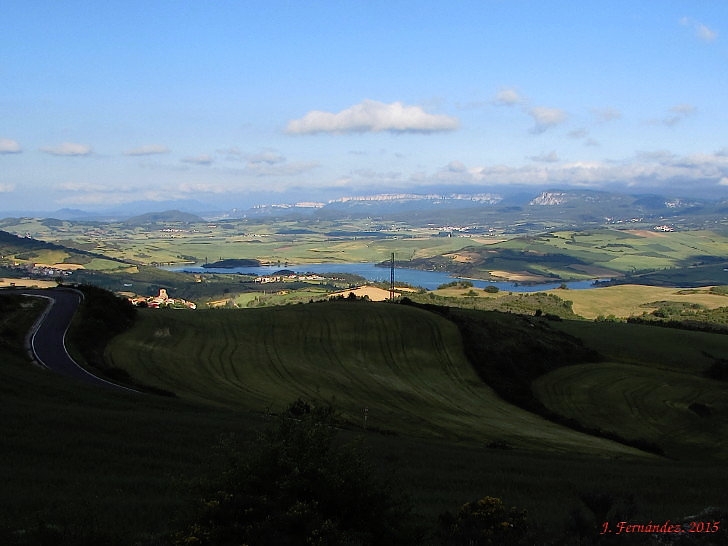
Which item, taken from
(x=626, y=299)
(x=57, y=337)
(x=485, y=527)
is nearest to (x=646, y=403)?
(x=485, y=527)

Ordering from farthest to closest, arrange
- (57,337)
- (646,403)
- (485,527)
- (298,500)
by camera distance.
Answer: (646,403) → (57,337) → (485,527) → (298,500)

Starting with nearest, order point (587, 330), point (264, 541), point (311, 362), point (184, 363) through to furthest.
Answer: point (264, 541)
point (184, 363)
point (311, 362)
point (587, 330)

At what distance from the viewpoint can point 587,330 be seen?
234 ft

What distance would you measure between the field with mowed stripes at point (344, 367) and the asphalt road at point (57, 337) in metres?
3.42

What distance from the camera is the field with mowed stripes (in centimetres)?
3697

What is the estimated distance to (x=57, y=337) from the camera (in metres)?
44.2

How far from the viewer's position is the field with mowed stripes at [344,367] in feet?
121

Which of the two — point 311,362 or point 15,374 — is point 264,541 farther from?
point 311,362

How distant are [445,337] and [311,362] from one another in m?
16.1

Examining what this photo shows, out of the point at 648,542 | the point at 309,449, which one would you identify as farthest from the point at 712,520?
the point at 309,449

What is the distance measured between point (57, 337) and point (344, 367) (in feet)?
69.6

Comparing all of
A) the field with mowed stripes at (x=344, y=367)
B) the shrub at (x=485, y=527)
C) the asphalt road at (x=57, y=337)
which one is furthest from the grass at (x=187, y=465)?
the asphalt road at (x=57, y=337)

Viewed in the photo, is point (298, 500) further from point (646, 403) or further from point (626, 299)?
point (626, 299)

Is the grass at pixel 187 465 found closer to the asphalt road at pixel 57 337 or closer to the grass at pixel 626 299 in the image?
the asphalt road at pixel 57 337
